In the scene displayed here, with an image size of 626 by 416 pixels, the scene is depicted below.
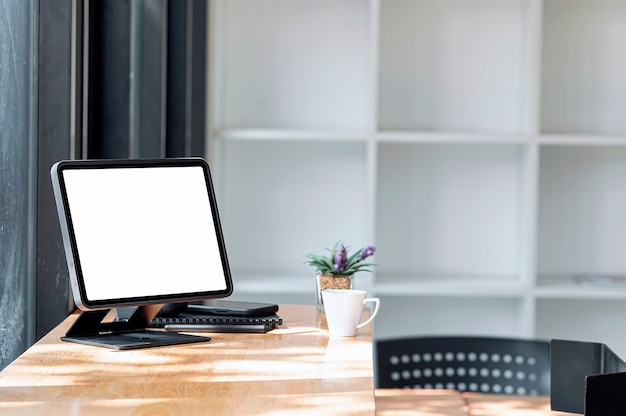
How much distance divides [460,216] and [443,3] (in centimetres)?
78

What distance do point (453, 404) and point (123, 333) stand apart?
41.1 inches

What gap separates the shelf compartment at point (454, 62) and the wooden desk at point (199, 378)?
1.84 m

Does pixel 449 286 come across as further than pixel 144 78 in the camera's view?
Yes

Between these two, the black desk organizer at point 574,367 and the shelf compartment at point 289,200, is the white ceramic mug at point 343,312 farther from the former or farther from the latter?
the shelf compartment at point 289,200

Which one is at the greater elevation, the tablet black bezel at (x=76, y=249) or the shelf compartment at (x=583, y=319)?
the tablet black bezel at (x=76, y=249)

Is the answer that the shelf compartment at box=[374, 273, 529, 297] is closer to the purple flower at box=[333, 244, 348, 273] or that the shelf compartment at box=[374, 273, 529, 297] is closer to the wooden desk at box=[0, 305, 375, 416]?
the purple flower at box=[333, 244, 348, 273]

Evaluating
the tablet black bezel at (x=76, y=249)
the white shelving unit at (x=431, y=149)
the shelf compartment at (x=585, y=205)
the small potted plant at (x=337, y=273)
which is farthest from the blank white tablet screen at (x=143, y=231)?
the shelf compartment at (x=585, y=205)

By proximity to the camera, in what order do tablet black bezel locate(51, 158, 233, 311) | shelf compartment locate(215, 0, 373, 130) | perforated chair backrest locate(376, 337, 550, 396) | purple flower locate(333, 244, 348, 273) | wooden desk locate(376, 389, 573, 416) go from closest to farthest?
tablet black bezel locate(51, 158, 233, 311) → purple flower locate(333, 244, 348, 273) → wooden desk locate(376, 389, 573, 416) → perforated chair backrest locate(376, 337, 550, 396) → shelf compartment locate(215, 0, 373, 130)

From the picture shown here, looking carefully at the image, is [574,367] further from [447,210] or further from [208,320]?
[447,210]

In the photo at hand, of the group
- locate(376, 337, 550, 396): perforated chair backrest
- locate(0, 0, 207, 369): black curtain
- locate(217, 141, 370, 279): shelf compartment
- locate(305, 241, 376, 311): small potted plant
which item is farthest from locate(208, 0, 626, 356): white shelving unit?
locate(305, 241, 376, 311): small potted plant

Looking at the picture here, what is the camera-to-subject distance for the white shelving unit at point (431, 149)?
335cm

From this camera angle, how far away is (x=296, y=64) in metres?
3.36

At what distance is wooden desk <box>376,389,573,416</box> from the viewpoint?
2.24m

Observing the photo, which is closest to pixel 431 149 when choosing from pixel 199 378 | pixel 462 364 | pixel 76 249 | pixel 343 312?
pixel 462 364
